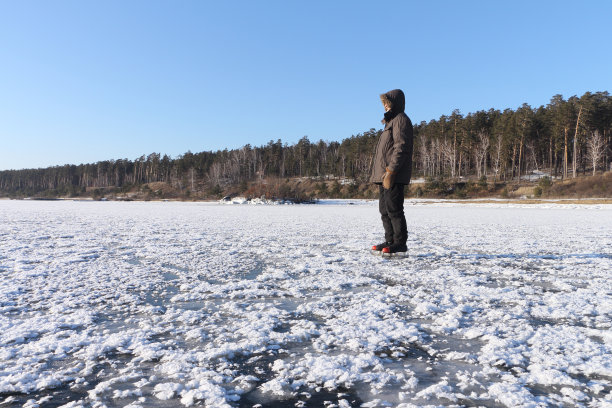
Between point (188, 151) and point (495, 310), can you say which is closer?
point (495, 310)

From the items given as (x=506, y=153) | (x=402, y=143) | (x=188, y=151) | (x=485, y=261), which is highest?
(x=188, y=151)

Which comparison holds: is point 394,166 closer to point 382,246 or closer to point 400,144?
point 400,144

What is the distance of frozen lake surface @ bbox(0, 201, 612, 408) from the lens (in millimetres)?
1277

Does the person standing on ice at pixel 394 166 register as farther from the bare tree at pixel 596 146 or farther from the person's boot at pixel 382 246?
the bare tree at pixel 596 146

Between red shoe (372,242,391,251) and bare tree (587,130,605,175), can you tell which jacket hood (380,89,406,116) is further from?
bare tree (587,130,605,175)

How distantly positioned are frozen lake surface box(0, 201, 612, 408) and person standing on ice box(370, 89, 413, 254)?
576mm

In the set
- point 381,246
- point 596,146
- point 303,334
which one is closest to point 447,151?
point 596,146

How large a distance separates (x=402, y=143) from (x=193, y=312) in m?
2.99

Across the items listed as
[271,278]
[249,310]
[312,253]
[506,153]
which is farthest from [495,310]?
[506,153]

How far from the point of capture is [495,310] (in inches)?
89.8

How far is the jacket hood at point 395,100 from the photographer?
14.3 ft

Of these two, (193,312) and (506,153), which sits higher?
(506,153)

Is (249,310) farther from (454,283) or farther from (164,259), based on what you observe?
(164,259)

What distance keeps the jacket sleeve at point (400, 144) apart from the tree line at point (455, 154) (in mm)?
51640
